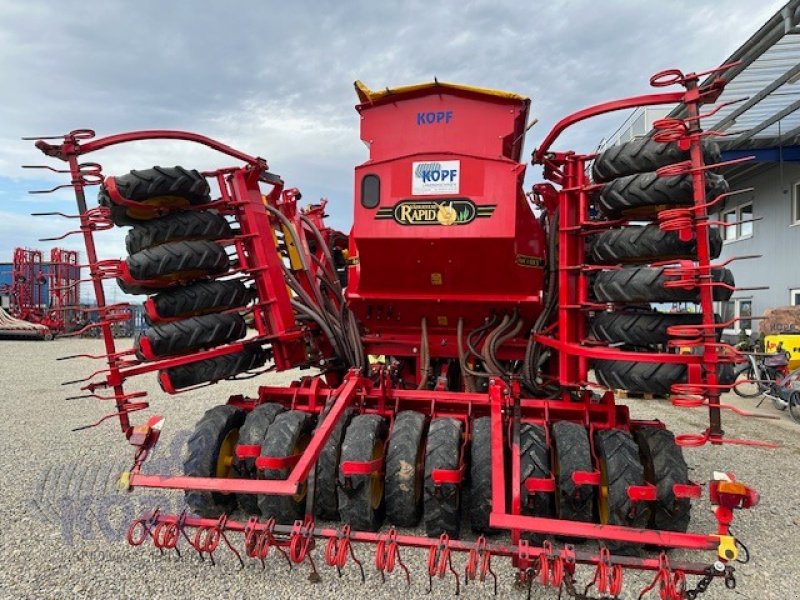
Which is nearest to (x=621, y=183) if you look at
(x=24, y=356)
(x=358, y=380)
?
(x=358, y=380)

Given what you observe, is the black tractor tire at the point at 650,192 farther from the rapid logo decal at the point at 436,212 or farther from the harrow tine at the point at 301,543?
the harrow tine at the point at 301,543

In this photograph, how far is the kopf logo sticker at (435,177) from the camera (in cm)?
389

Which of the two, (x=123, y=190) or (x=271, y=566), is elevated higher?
(x=123, y=190)

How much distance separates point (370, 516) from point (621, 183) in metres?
2.44

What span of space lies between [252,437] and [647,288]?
2.54m

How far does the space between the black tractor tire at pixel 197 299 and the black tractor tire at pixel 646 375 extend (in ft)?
8.07

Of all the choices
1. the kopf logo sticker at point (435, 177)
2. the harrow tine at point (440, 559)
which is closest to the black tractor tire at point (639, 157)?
the kopf logo sticker at point (435, 177)

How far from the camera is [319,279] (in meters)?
5.39

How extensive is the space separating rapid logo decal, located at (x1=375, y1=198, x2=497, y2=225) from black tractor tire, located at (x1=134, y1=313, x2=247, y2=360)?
1.31m

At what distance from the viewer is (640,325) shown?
3.19 metres

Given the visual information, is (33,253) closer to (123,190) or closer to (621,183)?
(123,190)

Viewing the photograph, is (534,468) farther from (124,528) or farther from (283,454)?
(124,528)

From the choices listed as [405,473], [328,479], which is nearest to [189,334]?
[328,479]

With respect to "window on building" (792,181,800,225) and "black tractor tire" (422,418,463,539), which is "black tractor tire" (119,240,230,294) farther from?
"window on building" (792,181,800,225)
